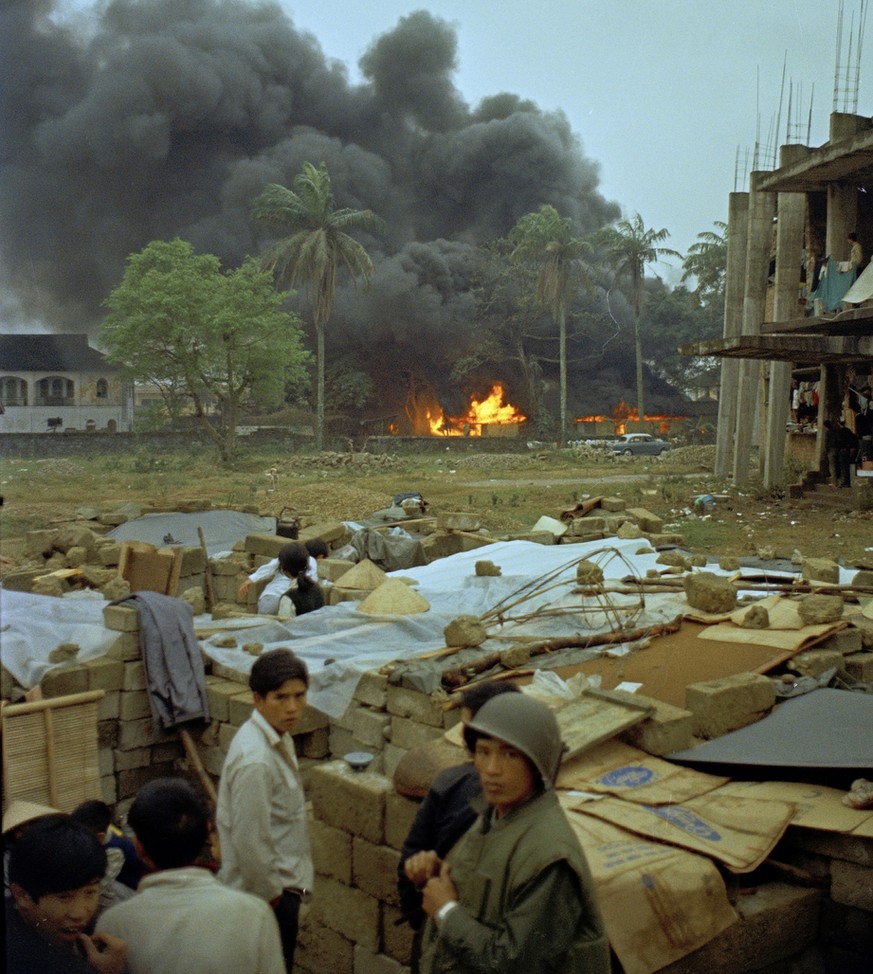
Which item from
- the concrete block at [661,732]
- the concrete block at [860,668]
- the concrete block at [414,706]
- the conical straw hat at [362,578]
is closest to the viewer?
the concrete block at [661,732]

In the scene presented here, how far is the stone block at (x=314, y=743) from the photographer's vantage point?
6328 mm

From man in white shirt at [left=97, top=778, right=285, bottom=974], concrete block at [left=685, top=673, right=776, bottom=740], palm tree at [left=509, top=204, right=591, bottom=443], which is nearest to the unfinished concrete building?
concrete block at [left=685, top=673, right=776, bottom=740]

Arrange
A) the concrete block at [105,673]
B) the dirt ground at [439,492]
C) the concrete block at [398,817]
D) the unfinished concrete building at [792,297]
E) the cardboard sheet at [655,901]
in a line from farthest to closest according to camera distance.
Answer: the unfinished concrete building at [792,297] < the dirt ground at [439,492] < the concrete block at [105,673] < the concrete block at [398,817] < the cardboard sheet at [655,901]

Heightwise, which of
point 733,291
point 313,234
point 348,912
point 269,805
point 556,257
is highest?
point 556,257

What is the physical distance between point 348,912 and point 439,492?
1843 centimetres

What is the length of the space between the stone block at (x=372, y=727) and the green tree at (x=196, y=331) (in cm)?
1973

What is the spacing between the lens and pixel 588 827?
3779mm

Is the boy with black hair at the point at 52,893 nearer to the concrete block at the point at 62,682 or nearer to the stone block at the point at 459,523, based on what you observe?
the concrete block at the point at 62,682

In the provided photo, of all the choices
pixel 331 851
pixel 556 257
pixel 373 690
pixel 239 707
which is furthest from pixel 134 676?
pixel 556 257

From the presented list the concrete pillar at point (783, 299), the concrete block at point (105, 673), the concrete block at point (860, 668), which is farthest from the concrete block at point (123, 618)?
the concrete pillar at point (783, 299)

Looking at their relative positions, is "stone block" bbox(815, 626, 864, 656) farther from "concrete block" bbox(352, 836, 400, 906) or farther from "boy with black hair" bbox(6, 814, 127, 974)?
"boy with black hair" bbox(6, 814, 127, 974)

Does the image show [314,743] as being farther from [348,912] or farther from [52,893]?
[52,893]

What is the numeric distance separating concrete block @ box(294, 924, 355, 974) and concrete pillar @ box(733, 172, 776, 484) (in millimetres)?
18823

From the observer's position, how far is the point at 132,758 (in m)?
6.57
